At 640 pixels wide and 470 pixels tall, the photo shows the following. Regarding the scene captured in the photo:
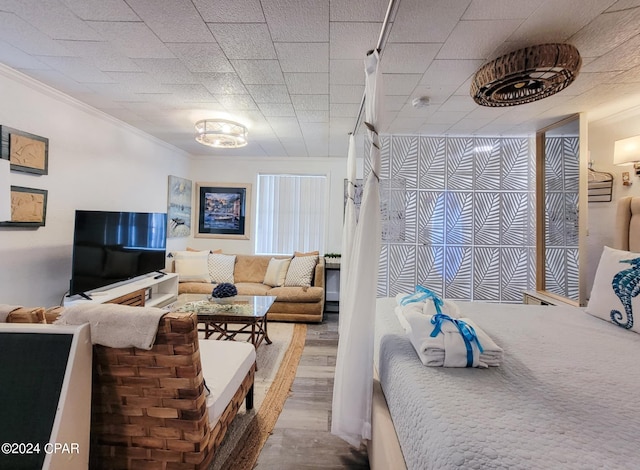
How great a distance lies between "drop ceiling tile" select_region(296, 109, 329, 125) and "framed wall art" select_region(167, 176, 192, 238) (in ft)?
8.13

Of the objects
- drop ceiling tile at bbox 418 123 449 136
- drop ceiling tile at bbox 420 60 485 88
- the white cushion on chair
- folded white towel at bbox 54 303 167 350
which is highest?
drop ceiling tile at bbox 418 123 449 136

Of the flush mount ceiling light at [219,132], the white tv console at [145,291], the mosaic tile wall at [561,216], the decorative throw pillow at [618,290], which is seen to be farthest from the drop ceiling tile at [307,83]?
the mosaic tile wall at [561,216]

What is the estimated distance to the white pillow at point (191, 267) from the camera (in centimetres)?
421

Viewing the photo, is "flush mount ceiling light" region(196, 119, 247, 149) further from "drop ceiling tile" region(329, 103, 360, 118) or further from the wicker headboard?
the wicker headboard

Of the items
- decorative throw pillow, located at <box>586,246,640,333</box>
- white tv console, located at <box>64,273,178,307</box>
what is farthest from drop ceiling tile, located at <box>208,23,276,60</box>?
decorative throw pillow, located at <box>586,246,640,333</box>

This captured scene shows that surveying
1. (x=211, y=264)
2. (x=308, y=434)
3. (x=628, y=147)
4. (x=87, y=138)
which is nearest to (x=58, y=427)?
(x=308, y=434)

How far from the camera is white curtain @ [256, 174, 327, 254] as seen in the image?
4980 millimetres

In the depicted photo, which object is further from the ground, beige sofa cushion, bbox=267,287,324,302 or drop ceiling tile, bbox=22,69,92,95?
drop ceiling tile, bbox=22,69,92,95

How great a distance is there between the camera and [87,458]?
120cm

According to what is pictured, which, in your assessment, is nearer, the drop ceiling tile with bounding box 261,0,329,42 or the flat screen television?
the drop ceiling tile with bounding box 261,0,329,42

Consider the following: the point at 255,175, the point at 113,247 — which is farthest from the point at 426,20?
the point at 255,175

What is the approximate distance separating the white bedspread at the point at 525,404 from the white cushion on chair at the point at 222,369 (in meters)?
0.83

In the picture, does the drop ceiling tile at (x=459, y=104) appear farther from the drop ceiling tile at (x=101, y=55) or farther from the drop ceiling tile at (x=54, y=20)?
the drop ceiling tile at (x=54, y=20)

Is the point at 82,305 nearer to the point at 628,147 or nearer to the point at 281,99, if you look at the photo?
the point at 281,99
